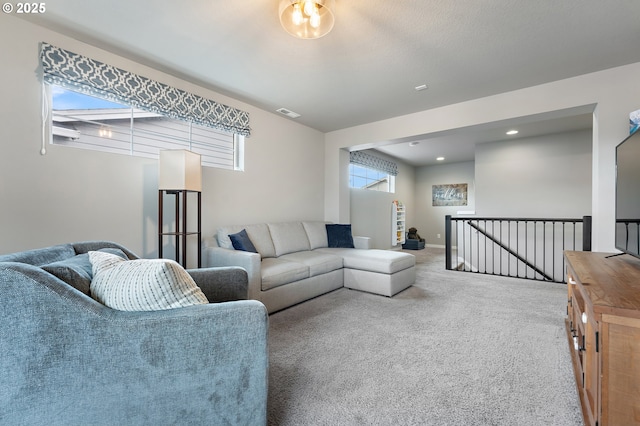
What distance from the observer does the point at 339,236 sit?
4215 mm

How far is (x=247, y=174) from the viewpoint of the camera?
369 centimetres

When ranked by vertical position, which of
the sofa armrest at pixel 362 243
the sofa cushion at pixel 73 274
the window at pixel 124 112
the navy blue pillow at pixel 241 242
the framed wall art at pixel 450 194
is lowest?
the sofa armrest at pixel 362 243

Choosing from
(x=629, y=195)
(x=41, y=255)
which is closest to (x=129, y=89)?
(x=41, y=255)

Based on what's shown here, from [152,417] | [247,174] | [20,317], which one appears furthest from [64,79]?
[152,417]

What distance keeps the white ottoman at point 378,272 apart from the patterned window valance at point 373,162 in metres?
2.55

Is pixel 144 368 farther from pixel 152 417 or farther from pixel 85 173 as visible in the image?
pixel 85 173

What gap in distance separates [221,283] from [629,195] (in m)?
2.58

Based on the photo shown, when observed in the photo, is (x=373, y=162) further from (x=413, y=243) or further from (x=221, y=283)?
(x=221, y=283)

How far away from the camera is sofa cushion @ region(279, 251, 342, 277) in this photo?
123 inches

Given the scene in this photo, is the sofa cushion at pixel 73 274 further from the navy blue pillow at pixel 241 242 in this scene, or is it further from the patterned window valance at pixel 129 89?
the patterned window valance at pixel 129 89

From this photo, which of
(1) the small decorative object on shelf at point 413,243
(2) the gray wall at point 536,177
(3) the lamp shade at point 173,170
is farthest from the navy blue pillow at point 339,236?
(1) the small decorative object on shelf at point 413,243

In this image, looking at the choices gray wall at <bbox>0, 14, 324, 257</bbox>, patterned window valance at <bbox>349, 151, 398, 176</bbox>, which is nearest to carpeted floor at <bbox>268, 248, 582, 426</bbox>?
gray wall at <bbox>0, 14, 324, 257</bbox>

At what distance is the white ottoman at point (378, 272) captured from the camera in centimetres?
316

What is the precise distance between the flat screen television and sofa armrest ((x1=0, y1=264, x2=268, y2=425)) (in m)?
2.11
